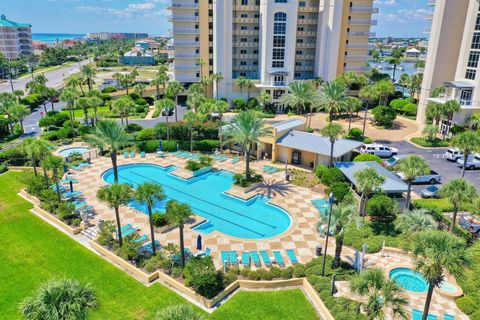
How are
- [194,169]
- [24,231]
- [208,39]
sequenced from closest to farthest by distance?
[24,231] < [194,169] < [208,39]

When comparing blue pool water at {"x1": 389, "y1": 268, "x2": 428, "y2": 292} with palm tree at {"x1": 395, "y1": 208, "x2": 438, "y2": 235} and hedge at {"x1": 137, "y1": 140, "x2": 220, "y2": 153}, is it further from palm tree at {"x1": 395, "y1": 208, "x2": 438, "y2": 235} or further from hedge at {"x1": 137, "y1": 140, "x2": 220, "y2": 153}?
hedge at {"x1": 137, "y1": 140, "x2": 220, "y2": 153}

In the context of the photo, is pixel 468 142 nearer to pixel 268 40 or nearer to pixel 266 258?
pixel 266 258

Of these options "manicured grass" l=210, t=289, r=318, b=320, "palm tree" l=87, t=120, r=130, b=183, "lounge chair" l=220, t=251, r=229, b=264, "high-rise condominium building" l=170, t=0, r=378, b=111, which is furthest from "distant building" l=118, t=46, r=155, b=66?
"manicured grass" l=210, t=289, r=318, b=320

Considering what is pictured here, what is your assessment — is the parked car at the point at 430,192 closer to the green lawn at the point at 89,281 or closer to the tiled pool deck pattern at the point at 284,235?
the tiled pool deck pattern at the point at 284,235

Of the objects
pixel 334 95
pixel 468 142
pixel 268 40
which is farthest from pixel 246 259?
pixel 268 40

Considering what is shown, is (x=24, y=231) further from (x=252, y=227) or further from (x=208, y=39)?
(x=208, y=39)

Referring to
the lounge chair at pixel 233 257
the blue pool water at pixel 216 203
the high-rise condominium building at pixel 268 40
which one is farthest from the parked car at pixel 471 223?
the high-rise condominium building at pixel 268 40

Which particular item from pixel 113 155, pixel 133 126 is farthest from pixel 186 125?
pixel 113 155
